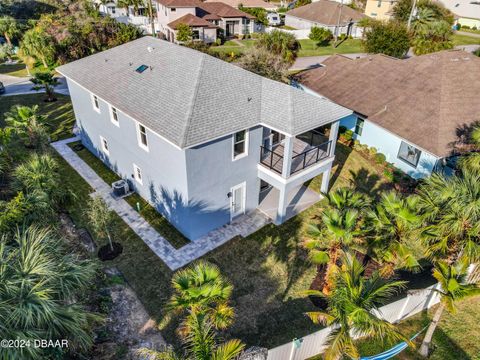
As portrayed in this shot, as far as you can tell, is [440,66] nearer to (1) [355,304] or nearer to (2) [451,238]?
(2) [451,238]

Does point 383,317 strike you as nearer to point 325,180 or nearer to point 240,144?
point 325,180

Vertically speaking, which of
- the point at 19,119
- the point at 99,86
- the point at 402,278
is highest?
the point at 99,86

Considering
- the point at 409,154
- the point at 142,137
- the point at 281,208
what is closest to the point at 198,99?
the point at 142,137

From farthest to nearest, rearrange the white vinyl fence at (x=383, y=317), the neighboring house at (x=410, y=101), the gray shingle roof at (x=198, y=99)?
the neighboring house at (x=410, y=101) < the gray shingle roof at (x=198, y=99) < the white vinyl fence at (x=383, y=317)

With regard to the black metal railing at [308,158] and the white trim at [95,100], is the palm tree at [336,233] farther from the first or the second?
the white trim at [95,100]

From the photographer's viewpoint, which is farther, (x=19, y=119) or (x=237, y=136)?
(x=19, y=119)

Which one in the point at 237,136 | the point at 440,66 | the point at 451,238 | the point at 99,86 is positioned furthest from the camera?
the point at 440,66

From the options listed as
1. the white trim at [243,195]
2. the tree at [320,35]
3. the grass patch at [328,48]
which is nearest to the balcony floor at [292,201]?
the white trim at [243,195]

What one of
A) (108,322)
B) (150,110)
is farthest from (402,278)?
(150,110)
